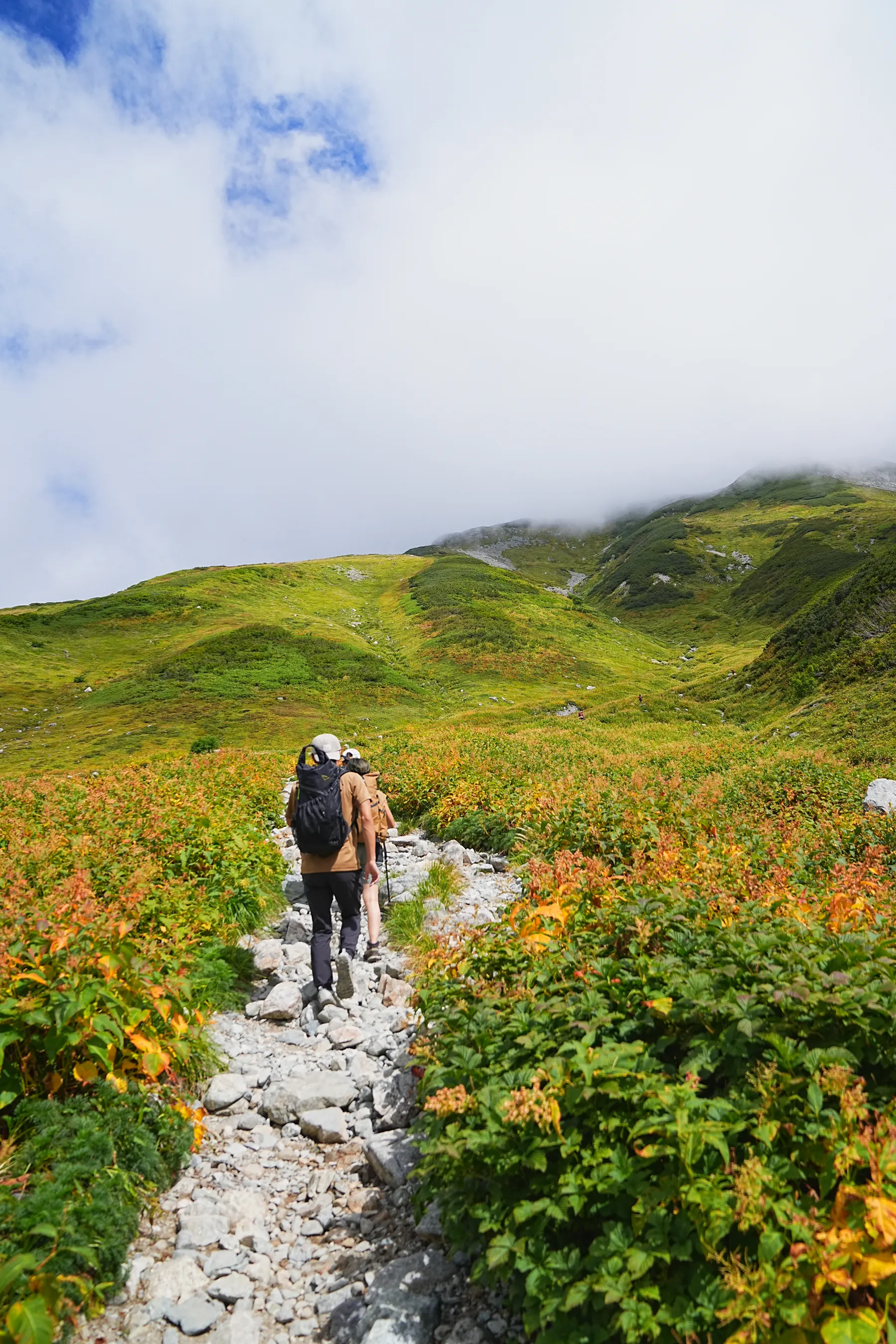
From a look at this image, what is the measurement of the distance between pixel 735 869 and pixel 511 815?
7.47 metres

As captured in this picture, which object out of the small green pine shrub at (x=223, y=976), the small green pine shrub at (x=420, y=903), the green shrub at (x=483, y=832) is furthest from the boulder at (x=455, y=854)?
the small green pine shrub at (x=223, y=976)

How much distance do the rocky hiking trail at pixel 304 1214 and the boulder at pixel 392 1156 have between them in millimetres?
Answer: 11

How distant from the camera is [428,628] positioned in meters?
89.1

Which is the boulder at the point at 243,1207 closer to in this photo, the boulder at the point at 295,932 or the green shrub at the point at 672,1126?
the green shrub at the point at 672,1126

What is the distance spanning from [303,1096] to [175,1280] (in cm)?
206

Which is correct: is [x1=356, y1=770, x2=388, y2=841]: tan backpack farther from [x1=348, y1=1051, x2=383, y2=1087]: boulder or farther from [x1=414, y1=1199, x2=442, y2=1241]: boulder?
[x1=414, y1=1199, x2=442, y2=1241]: boulder

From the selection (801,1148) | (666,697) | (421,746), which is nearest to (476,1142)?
(801,1148)

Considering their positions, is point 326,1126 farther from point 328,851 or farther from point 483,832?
point 483,832

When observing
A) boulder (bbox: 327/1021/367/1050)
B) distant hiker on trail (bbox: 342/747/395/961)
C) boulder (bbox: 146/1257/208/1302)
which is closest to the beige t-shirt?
distant hiker on trail (bbox: 342/747/395/961)

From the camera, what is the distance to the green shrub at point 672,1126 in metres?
3.40

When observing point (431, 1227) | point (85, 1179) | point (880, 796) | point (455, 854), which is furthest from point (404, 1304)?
point (880, 796)

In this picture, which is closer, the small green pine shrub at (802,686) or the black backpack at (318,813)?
the black backpack at (318,813)

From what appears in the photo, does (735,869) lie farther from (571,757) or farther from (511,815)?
(571,757)

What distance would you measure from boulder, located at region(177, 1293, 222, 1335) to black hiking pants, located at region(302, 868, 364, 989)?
4.23 m
